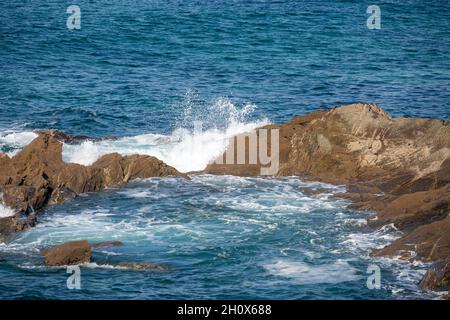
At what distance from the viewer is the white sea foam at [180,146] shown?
44.4 metres

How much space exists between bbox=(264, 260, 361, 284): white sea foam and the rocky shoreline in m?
3.33

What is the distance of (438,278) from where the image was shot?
3102cm

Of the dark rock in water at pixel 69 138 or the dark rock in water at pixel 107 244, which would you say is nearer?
the dark rock in water at pixel 107 244

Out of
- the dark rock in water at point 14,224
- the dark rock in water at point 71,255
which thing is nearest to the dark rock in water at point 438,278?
the dark rock in water at point 71,255

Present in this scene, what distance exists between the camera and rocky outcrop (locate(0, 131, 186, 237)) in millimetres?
38094

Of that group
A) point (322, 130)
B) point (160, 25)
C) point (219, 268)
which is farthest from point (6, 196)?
point (160, 25)

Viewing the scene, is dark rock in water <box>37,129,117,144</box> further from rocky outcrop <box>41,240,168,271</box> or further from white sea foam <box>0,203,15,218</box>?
rocky outcrop <box>41,240,168,271</box>

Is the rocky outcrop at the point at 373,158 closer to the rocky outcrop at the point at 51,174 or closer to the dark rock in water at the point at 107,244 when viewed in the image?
the rocky outcrop at the point at 51,174

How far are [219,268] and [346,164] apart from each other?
9864 mm

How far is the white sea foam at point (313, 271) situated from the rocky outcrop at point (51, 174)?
8838 mm

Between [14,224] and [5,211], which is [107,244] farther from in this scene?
[5,211]

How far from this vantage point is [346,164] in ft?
136

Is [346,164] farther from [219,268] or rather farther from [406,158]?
[219,268]
